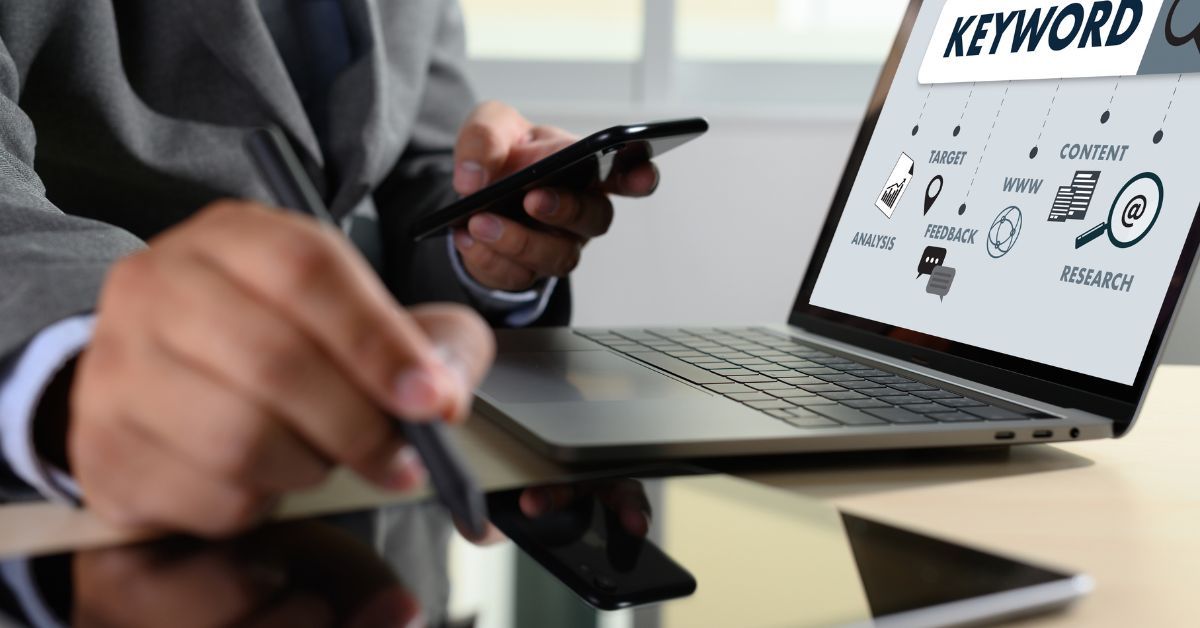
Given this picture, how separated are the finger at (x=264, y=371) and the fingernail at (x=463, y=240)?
59 cm

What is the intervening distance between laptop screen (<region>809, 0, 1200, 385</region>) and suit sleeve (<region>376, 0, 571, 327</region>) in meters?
0.36

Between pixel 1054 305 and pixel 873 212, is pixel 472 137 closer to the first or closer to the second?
pixel 873 212

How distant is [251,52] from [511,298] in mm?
305

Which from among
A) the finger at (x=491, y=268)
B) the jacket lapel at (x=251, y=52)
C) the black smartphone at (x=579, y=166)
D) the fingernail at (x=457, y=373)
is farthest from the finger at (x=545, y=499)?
the jacket lapel at (x=251, y=52)

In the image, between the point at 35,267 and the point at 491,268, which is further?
the point at 491,268

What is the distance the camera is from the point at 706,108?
1.78 meters

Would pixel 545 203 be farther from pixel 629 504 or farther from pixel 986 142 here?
pixel 629 504

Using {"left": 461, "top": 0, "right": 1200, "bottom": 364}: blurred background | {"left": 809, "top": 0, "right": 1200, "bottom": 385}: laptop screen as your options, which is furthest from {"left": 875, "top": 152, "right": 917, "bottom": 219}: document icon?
{"left": 461, "top": 0, "right": 1200, "bottom": 364}: blurred background

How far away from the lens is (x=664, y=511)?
1.15ft

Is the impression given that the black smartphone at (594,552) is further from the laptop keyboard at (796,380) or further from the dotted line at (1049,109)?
the dotted line at (1049,109)

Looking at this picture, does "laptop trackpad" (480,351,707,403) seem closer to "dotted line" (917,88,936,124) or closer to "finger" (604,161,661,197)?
"finger" (604,161,661,197)

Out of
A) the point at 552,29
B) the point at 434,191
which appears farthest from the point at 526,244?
the point at 552,29

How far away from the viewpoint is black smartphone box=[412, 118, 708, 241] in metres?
0.58

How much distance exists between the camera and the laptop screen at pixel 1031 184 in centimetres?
50
